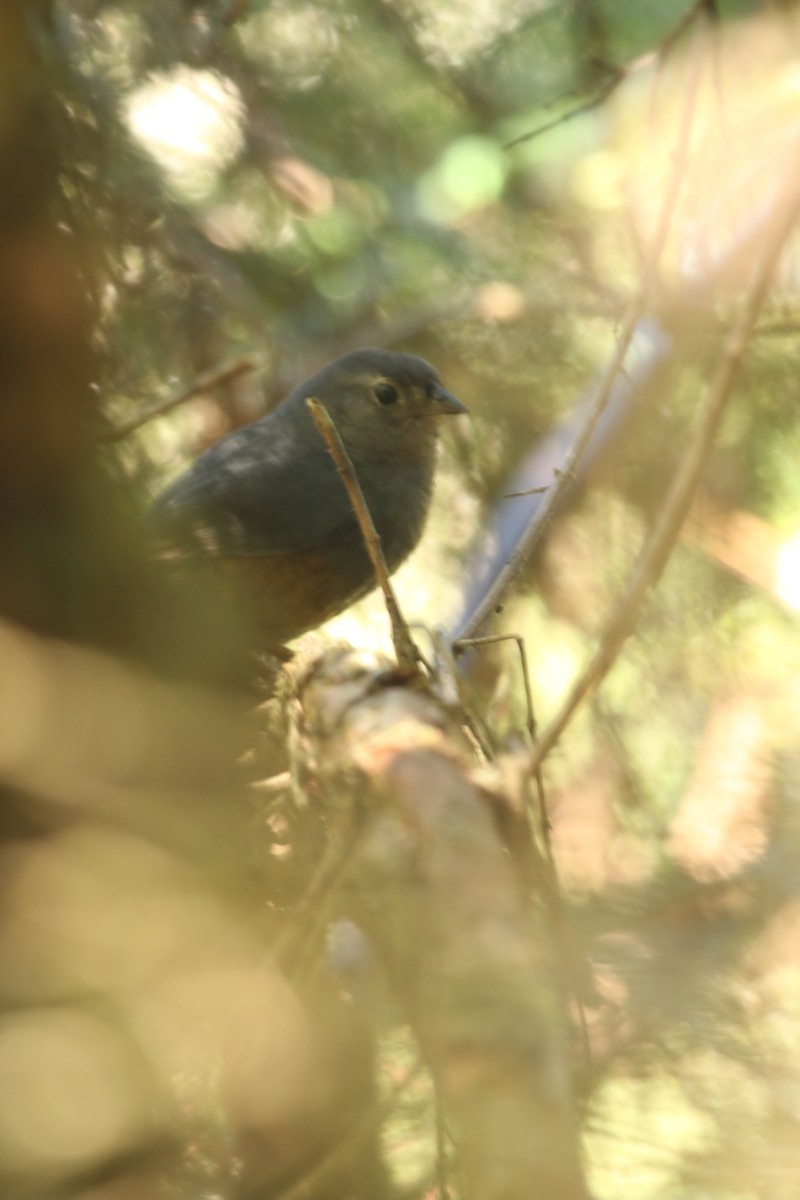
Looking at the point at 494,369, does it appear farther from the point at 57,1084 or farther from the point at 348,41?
the point at 57,1084

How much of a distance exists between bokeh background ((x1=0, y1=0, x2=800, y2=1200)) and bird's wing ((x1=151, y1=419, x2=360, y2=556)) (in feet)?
0.86

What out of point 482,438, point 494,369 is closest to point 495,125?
point 494,369

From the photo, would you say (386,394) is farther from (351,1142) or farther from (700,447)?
(700,447)

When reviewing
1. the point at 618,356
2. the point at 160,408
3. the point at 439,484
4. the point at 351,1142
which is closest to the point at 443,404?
the point at 439,484

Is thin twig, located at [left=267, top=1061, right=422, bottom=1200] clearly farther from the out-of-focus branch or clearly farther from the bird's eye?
the bird's eye

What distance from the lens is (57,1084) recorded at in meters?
1.93

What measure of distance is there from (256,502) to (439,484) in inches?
42.8

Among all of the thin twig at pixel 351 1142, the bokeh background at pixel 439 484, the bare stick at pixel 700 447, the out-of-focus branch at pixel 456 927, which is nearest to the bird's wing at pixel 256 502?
the bokeh background at pixel 439 484

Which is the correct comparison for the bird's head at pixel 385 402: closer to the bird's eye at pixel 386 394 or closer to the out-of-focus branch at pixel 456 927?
the bird's eye at pixel 386 394

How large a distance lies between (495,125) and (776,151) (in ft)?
4.04

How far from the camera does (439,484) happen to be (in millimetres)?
4340

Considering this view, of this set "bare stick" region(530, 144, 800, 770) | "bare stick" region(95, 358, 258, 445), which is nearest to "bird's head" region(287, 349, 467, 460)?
"bare stick" region(95, 358, 258, 445)

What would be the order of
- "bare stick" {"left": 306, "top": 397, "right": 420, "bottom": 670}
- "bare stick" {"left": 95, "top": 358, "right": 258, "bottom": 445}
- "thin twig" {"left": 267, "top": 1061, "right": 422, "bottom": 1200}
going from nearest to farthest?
"thin twig" {"left": 267, "top": 1061, "right": 422, "bottom": 1200}
"bare stick" {"left": 306, "top": 397, "right": 420, "bottom": 670}
"bare stick" {"left": 95, "top": 358, "right": 258, "bottom": 445}

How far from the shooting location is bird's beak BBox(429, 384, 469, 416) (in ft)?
12.3
